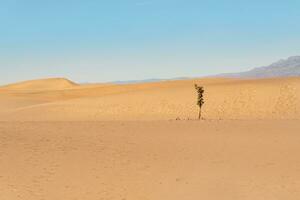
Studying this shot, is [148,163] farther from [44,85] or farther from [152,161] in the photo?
[44,85]

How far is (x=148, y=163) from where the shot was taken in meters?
18.2

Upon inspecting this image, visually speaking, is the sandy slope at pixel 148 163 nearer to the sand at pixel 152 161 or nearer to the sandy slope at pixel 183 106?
the sand at pixel 152 161

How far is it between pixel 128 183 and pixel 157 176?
143cm

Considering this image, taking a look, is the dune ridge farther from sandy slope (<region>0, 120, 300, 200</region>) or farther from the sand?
sandy slope (<region>0, 120, 300, 200</region>)

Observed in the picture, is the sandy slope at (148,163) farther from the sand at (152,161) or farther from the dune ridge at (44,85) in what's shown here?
the dune ridge at (44,85)

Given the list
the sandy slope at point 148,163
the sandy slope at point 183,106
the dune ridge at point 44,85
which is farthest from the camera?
the dune ridge at point 44,85

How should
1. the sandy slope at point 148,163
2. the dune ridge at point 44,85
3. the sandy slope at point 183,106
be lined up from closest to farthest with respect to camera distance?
the sandy slope at point 148,163
the sandy slope at point 183,106
the dune ridge at point 44,85

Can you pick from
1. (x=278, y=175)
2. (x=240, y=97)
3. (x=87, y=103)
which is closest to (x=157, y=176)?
(x=278, y=175)

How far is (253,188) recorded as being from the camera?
A: 14.7 m

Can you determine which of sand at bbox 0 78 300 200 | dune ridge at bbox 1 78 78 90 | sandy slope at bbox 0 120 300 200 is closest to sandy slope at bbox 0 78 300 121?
sand at bbox 0 78 300 200

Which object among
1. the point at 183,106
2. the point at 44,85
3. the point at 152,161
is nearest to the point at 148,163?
the point at 152,161

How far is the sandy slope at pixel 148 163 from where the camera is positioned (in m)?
14.3

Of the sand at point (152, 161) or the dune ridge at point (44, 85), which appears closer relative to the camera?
the sand at point (152, 161)

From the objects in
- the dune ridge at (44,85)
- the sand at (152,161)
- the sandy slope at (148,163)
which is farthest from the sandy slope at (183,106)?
the dune ridge at (44,85)
